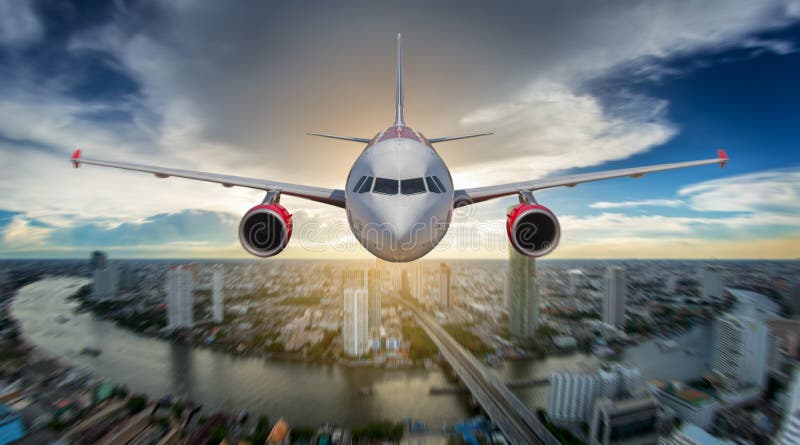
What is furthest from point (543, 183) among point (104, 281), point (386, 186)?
point (104, 281)

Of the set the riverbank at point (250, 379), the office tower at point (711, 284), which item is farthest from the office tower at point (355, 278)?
the office tower at point (711, 284)

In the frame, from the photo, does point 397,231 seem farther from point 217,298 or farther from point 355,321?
point 217,298

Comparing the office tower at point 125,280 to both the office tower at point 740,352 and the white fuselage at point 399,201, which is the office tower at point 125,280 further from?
the office tower at point 740,352

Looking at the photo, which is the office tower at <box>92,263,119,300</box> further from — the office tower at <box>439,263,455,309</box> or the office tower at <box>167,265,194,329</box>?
the office tower at <box>439,263,455,309</box>

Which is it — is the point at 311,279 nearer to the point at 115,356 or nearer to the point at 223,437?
the point at 115,356

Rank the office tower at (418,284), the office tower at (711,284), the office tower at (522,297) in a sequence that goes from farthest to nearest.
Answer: the office tower at (418,284), the office tower at (711,284), the office tower at (522,297)
